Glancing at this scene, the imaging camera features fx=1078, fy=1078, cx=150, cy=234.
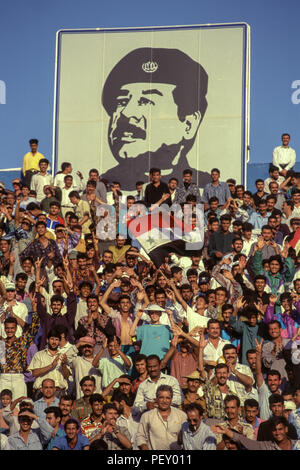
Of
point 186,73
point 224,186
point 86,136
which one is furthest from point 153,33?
point 224,186

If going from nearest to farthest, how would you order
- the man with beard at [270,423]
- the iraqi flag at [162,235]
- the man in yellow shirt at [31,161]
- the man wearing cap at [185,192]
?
the man with beard at [270,423] < the iraqi flag at [162,235] < the man wearing cap at [185,192] < the man in yellow shirt at [31,161]

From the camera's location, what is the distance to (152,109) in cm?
2759

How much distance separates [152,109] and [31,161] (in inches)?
175

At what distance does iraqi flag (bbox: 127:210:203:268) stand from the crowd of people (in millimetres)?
70

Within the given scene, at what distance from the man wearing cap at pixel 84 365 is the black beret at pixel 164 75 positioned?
39.8ft

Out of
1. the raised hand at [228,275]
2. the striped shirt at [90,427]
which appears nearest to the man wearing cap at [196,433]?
the striped shirt at [90,427]

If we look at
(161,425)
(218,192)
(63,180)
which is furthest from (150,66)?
(161,425)

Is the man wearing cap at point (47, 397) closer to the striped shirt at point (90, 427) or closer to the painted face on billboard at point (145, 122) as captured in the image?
the striped shirt at point (90, 427)

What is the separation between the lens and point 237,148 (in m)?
27.0

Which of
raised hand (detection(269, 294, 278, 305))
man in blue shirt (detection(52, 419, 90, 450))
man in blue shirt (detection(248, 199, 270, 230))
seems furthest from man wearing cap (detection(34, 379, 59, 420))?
man in blue shirt (detection(248, 199, 270, 230))

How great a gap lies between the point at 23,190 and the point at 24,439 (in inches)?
326

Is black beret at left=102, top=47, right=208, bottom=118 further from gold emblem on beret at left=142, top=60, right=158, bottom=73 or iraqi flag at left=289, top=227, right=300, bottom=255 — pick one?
iraqi flag at left=289, top=227, right=300, bottom=255

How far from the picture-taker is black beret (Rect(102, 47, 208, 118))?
27.5 m

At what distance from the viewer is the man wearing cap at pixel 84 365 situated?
1608 cm
